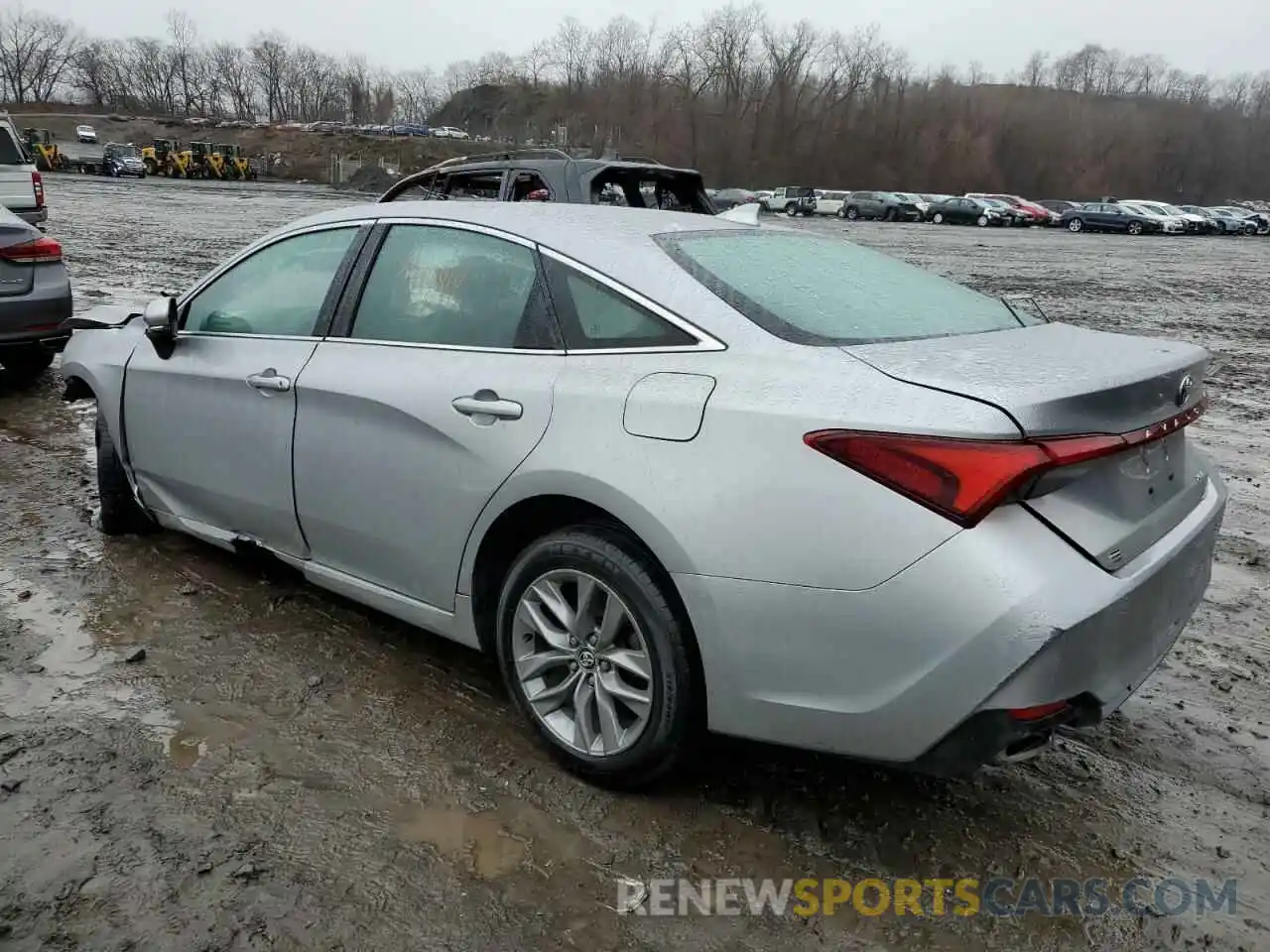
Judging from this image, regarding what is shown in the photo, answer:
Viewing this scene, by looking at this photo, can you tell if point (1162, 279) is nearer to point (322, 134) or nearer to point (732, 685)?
point (732, 685)

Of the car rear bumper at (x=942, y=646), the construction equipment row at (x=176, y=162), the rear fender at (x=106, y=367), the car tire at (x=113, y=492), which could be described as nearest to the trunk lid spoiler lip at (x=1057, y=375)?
the car rear bumper at (x=942, y=646)

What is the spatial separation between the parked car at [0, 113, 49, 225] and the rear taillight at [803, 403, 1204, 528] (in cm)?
1453

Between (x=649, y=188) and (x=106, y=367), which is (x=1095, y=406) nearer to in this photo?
(x=106, y=367)

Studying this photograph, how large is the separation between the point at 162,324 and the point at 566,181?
11.8 ft

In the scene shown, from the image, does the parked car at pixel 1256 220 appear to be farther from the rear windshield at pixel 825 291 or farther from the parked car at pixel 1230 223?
the rear windshield at pixel 825 291

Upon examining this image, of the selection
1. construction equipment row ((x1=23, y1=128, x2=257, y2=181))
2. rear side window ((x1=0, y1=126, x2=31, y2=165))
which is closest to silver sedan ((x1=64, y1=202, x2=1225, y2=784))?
rear side window ((x1=0, y1=126, x2=31, y2=165))

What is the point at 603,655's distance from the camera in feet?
8.72

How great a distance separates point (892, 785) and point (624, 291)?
1.59 metres

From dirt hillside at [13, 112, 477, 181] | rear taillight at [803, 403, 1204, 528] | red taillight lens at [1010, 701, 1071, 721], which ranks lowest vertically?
red taillight lens at [1010, 701, 1071, 721]

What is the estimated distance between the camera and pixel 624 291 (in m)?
2.74

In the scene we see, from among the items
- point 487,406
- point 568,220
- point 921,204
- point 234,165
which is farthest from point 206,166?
point 487,406

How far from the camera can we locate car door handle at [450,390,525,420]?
2771 millimetres

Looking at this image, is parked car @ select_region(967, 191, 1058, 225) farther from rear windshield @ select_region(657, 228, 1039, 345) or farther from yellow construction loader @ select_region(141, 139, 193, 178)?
rear windshield @ select_region(657, 228, 1039, 345)

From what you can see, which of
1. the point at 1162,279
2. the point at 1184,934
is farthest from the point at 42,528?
the point at 1162,279
